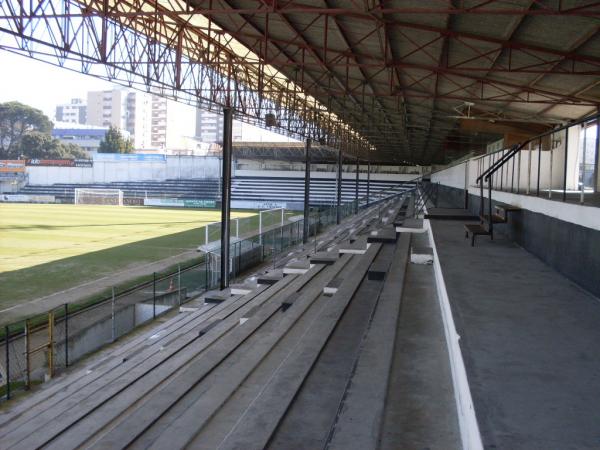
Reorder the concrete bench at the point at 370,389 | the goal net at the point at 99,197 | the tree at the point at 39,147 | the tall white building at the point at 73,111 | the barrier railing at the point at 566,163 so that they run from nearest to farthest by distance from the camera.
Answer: the concrete bench at the point at 370,389 < the barrier railing at the point at 566,163 < the goal net at the point at 99,197 < the tree at the point at 39,147 < the tall white building at the point at 73,111

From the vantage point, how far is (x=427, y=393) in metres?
3.99

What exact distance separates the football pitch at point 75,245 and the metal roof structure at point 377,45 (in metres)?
7.54

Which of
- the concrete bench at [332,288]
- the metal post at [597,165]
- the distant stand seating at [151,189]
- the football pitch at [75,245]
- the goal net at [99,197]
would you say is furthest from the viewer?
the distant stand seating at [151,189]

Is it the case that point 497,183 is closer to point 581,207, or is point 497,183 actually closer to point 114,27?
point 581,207

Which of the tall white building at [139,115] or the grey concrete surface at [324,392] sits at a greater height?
the tall white building at [139,115]

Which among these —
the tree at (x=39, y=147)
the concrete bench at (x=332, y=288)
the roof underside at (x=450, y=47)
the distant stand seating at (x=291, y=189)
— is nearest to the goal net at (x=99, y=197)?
the distant stand seating at (x=291, y=189)

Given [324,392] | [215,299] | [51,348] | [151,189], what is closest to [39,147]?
[151,189]

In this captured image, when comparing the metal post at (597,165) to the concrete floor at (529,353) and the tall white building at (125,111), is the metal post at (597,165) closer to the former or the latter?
the concrete floor at (529,353)

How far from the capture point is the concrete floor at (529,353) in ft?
7.88

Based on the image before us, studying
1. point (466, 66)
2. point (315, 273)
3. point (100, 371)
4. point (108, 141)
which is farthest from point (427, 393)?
point (108, 141)

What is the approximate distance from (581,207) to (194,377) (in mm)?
3704

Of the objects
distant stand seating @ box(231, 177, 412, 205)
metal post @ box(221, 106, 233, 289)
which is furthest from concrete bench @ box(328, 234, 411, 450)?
distant stand seating @ box(231, 177, 412, 205)

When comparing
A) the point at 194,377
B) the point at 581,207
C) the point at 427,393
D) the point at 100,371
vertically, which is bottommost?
the point at 100,371

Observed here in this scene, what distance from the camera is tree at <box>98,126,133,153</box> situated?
10294 centimetres
